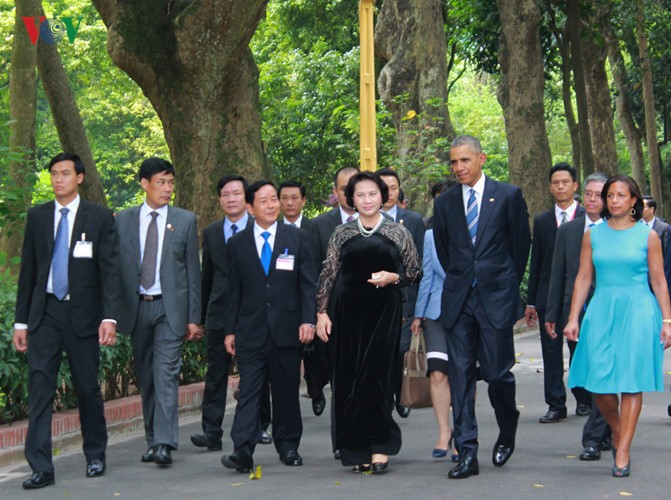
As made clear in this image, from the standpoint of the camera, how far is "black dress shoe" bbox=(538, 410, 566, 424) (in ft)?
37.9

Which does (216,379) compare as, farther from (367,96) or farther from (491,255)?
(367,96)

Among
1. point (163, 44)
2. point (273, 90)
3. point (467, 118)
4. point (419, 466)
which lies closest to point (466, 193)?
point (419, 466)

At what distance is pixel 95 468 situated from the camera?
9.05m

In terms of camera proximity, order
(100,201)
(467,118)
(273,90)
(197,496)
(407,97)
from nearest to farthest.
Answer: (197,496) < (100,201) < (407,97) < (273,90) < (467,118)

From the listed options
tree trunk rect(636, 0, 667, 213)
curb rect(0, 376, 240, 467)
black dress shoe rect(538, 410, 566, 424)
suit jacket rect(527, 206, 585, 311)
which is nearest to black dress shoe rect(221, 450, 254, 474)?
curb rect(0, 376, 240, 467)

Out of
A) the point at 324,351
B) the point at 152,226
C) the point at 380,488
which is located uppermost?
the point at 152,226

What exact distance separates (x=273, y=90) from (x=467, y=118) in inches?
1731

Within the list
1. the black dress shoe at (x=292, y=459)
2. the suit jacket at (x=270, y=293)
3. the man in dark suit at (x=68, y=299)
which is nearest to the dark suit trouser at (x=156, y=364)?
the suit jacket at (x=270, y=293)

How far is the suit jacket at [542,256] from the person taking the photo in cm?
1190

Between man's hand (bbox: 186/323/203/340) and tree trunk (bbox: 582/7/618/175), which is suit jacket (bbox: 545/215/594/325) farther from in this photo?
tree trunk (bbox: 582/7/618/175)

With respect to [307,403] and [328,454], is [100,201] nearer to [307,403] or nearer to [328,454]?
[307,403]

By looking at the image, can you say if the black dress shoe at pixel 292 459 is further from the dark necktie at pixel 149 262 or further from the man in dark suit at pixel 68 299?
the dark necktie at pixel 149 262

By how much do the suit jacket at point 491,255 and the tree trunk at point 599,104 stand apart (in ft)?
68.8

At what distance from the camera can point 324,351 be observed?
11.4 metres
